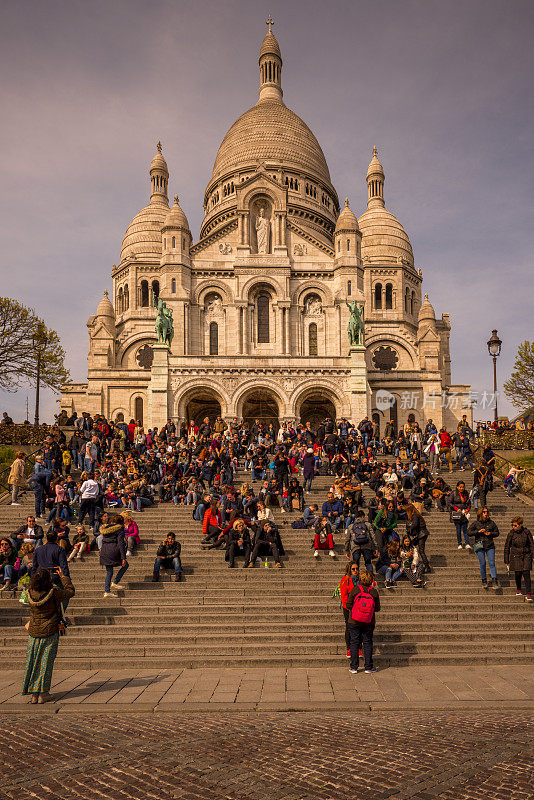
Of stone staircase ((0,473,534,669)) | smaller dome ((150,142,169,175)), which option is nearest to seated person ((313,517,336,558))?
stone staircase ((0,473,534,669))

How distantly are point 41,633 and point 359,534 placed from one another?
729 cm

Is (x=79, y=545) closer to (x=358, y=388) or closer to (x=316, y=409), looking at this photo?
(x=358, y=388)

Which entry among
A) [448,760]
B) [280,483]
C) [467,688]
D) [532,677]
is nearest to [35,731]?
[448,760]

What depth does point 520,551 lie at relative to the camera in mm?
12578

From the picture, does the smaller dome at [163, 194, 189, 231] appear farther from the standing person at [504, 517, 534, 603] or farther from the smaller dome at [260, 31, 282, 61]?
the smaller dome at [260, 31, 282, 61]

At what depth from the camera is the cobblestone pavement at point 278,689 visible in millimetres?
8602

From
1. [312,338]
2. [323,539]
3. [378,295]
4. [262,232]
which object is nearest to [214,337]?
[312,338]

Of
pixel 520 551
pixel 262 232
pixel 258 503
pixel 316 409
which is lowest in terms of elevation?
pixel 520 551

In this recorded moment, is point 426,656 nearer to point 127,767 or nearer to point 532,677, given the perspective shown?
point 532,677

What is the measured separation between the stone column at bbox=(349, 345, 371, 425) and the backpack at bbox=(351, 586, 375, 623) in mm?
26147

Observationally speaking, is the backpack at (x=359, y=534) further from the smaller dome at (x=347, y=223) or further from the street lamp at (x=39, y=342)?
the smaller dome at (x=347, y=223)

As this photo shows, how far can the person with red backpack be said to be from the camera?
32.1 ft

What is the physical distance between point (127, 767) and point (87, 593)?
25.7 ft

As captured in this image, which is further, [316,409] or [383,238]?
[383,238]
